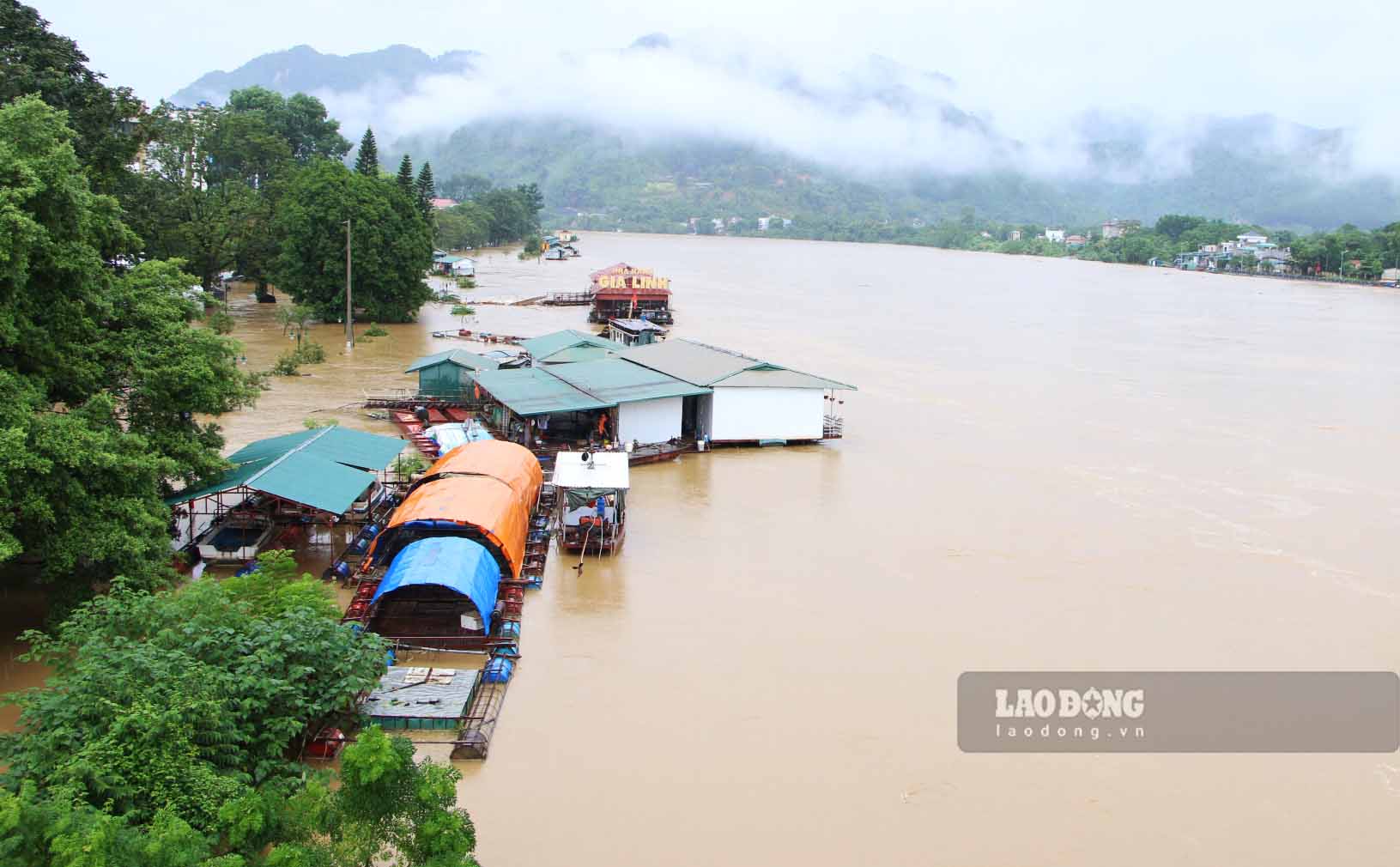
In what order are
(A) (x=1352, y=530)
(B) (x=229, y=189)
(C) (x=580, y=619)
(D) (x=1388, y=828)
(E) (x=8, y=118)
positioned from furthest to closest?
(B) (x=229, y=189)
(A) (x=1352, y=530)
(C) (x=580, y=619)
(E) (x=8, y=118)
(D) (x=1388, y=828)

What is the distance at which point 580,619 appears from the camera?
10258mm

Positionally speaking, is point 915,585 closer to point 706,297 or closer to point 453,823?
point 453,823

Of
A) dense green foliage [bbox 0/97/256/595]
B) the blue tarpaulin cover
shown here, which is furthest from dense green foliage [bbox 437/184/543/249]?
the blue tarpaulin cover

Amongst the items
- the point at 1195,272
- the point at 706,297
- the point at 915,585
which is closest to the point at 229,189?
the point at 706,297

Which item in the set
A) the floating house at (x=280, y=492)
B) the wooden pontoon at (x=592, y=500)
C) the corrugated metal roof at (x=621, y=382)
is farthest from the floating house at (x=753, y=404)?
the floating house at (x=280, y=492)

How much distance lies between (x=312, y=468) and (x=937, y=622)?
22.5 feet

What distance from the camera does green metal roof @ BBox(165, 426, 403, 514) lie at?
33.9 ft

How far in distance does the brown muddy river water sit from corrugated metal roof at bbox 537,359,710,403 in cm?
124

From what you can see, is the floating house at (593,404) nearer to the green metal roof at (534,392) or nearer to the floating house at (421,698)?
the green metal roof at (534,392)

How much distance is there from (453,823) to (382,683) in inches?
135

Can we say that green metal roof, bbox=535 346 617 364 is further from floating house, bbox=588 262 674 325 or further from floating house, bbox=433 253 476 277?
floating house, bbox=433 253 476 277

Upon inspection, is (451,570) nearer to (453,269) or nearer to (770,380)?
(770,380)

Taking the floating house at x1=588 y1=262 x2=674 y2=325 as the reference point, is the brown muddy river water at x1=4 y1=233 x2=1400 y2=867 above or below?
below

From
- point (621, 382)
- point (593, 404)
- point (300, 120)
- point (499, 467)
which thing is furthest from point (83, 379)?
point (300, 120)
